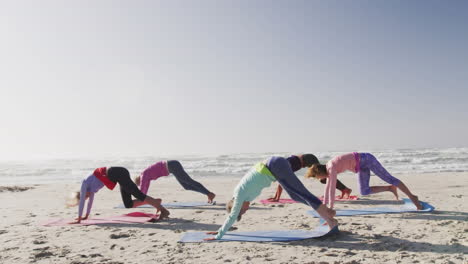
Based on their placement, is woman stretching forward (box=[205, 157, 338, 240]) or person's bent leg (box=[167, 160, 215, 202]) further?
person's bent leg (box=[167, 160, 215, 202])

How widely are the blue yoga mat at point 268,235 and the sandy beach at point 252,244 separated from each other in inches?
5.1

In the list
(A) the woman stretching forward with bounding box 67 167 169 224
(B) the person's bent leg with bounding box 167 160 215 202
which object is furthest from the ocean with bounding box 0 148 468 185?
(A) the woman stretching forward with bounding box 67 167 169 224

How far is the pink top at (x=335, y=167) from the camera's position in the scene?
20.5 feet

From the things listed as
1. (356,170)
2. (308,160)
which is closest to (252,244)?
(356,170)

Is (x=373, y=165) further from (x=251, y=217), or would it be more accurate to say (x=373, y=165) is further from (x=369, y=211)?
(x=251, y=217)

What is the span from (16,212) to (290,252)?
7.69m

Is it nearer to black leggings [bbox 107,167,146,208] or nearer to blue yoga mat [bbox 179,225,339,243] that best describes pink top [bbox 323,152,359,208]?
blue yoga mat [bbox 179,225,339,243]

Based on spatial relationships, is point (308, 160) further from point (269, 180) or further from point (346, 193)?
point (269, 180)

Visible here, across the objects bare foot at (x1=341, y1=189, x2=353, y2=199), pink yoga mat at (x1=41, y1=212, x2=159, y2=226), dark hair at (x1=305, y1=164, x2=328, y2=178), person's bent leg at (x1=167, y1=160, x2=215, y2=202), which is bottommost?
pink yoga mat at (x1=41, y1=212, x2=159, y2=226)

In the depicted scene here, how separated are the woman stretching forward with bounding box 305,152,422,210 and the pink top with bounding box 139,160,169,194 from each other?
A: 387cm

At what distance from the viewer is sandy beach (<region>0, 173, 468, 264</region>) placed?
4.23m

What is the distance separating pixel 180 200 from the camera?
1002cm

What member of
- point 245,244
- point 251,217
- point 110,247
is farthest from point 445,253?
point 110,247

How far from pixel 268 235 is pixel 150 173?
13.2ft
